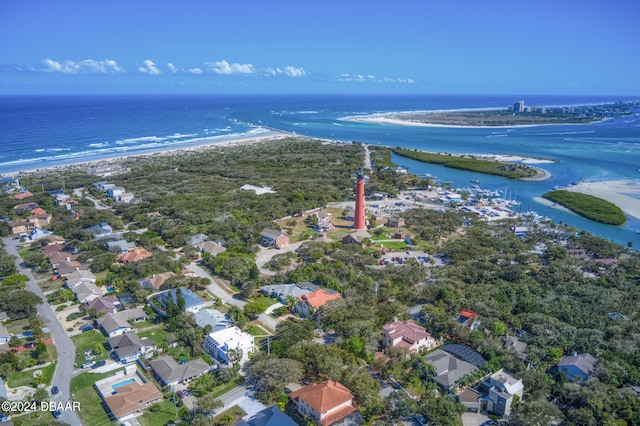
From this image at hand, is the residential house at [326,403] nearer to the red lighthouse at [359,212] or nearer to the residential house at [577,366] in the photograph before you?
the residential house at [577,366]

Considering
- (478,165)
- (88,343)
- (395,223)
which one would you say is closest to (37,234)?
(88,343)

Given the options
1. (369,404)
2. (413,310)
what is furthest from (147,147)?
(369,404)

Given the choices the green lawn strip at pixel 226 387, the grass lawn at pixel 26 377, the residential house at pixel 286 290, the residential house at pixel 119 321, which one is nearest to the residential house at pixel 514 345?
the residential house at pixel 286 290

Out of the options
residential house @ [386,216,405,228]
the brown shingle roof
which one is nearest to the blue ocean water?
residential house @ [386,216,405,228]

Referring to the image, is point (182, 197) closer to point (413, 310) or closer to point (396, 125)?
point (413, 310)

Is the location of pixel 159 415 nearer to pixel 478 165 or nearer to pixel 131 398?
pixel 131 398

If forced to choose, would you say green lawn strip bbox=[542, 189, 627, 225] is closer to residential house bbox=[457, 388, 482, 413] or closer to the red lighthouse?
the red lighthouse
